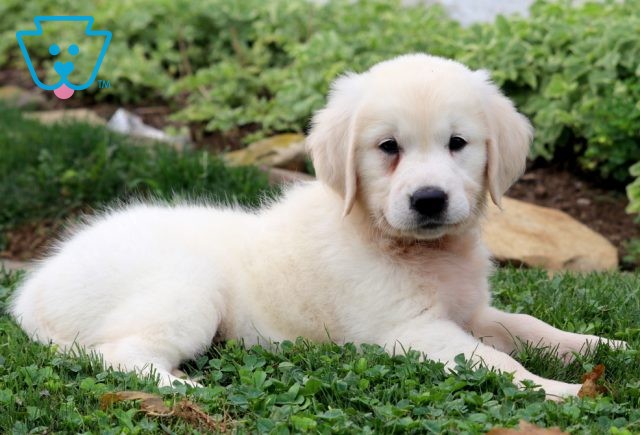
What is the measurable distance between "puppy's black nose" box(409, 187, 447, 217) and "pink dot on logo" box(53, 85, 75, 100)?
8.21 m

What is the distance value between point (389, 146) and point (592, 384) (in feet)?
4.46

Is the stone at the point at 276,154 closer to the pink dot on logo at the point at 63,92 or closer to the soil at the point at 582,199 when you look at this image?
the soil at the point at 582,199

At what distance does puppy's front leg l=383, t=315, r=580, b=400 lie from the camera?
4098 mm

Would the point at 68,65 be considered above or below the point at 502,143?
below

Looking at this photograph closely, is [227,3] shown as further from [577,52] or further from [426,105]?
[426,105]

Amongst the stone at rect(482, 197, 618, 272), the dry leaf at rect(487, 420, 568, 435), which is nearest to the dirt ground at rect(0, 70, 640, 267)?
the stone at rect(482, 197, 618, 272)

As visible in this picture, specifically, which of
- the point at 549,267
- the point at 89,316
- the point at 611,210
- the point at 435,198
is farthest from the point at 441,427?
the point at 611,210

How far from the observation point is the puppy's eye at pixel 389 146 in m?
4.45

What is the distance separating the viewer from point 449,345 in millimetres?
4301

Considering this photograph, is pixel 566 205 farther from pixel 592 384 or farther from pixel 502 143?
pixel 592 384

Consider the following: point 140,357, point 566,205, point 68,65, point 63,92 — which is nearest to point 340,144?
point 140,357

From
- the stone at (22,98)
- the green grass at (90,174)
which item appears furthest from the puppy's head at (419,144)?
the stone at (22,98)

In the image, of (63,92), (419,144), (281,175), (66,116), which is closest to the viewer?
(419,144)

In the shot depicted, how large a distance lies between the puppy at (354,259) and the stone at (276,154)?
386cm
